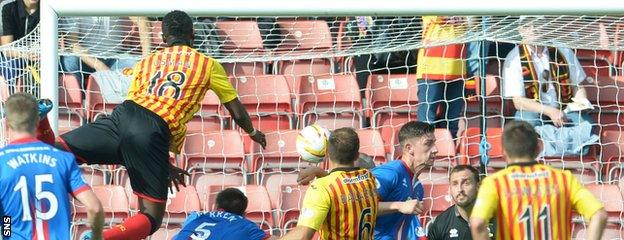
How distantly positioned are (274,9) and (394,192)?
50.4 inches

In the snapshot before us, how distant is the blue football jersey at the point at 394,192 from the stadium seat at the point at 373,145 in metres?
1.99

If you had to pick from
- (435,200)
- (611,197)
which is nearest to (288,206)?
(435,200)

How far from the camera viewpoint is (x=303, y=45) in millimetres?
10688

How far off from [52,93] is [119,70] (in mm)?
2728

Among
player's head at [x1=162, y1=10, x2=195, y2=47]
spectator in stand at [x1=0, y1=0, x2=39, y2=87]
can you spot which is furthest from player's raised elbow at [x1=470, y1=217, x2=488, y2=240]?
spectator in stand at [x1=0, y1=0, x2=39, y2=87]

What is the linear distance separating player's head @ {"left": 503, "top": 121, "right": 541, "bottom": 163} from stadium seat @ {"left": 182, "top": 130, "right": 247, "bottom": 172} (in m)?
4.13

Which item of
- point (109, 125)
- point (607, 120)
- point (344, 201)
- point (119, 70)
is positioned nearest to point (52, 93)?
point (109, 125)

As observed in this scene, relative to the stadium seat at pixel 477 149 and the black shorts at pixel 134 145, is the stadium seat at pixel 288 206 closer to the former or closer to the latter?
the stadium seat at pixel 477 149

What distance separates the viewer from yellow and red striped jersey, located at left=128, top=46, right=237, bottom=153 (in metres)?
A: 7.82

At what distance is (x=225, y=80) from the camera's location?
7.97 metres

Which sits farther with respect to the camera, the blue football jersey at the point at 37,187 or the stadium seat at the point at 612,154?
the stadium seat at the point at 612,154

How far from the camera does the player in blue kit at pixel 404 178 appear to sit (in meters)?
7.98

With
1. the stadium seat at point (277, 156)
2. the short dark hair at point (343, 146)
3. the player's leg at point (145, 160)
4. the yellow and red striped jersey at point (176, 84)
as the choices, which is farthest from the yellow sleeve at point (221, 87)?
the stadium seat at point (277, 156)

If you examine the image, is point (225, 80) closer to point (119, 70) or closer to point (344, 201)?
point (344, 201)
